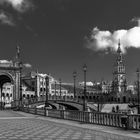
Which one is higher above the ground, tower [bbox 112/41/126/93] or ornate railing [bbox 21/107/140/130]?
tower [bbox 112/41/126/93]

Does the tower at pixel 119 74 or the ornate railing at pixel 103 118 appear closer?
the ornate railing at pixel 103 118

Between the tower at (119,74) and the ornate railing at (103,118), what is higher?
the tower at (119,74)

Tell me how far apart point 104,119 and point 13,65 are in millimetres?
53064

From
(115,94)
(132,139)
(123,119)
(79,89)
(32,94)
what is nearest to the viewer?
(132,139)

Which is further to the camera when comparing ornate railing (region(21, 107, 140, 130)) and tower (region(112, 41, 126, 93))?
tower (region(112, 41, 126, 93))

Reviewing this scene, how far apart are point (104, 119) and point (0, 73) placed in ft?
170

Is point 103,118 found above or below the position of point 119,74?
below

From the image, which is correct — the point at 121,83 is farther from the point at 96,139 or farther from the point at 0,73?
the point at 96,139

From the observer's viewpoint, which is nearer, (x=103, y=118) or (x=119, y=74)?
(x=103, y=118)

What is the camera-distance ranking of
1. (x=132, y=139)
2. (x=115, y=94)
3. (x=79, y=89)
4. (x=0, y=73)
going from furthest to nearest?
(x=79, y=89) < (x=115, y=94) < (x=0, y=73) < (x=132, y=139)

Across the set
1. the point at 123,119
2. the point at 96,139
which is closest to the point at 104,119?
the point at 123,119

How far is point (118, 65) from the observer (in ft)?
624

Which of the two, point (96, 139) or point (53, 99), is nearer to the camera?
point (96, 139)

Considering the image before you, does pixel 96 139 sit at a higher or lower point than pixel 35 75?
lower
